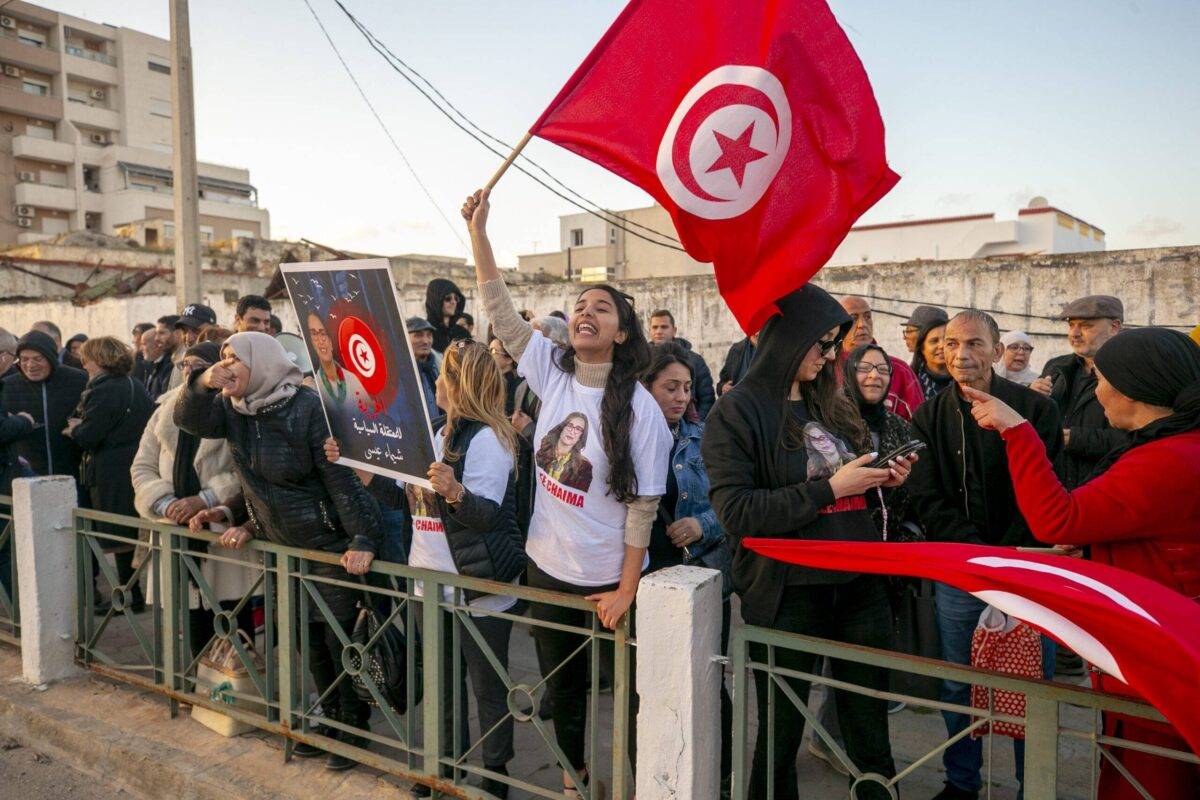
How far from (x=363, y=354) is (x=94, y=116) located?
6240cm

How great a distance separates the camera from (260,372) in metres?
3.75

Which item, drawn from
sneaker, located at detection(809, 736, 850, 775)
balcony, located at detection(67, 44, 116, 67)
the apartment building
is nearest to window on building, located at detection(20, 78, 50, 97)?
the apartment building

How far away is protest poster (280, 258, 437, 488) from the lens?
3.12 meters

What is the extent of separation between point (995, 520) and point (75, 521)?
4.82m

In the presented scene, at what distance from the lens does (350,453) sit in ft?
11.7

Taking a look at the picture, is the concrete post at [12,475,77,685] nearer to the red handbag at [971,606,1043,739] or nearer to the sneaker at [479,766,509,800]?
the sneaker at [479,766,509,800]

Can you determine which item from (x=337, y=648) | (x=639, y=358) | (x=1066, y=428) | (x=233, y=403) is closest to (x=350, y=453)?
(x=233, y=403)

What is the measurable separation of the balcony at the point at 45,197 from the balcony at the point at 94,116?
5.60 meters

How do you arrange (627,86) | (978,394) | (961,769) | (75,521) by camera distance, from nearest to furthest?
(978,394) < (627,86) < (961,769) < (75,521)

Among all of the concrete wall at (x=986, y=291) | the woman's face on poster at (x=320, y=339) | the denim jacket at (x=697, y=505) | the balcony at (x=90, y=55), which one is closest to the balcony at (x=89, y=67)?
the balcony at (x=90, y=55)

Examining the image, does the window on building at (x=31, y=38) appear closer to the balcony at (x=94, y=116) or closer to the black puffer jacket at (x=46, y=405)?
the balcony at (x=94, y=116)

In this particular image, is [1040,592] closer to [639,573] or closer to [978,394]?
[978,394]

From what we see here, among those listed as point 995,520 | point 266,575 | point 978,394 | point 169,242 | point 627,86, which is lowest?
point 266,575

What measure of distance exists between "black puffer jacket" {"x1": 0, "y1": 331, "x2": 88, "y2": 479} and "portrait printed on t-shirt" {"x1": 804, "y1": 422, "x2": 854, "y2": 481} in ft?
19.0
